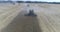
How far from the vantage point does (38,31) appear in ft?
0.79

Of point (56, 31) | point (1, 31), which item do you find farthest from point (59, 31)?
point (1, 31)

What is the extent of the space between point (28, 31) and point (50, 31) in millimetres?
44

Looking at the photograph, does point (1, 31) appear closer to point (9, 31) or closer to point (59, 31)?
point (9, 31)

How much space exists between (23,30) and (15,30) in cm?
2

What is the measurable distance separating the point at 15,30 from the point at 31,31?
3 centimetres

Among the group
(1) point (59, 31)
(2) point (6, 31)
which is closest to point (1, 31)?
(2) point (6, 31)

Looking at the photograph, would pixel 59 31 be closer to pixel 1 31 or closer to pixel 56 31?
pixel 56 31

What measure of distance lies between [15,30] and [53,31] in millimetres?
75

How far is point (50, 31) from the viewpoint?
24 centimetres

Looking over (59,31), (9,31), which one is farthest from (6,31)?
(59,31)

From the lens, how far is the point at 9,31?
237mm

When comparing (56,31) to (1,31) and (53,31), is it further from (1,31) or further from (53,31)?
(1,31)

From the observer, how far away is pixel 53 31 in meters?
0.25
